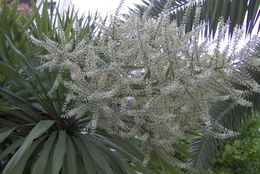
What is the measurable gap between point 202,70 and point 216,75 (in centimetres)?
6

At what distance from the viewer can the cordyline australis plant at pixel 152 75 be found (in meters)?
1.61

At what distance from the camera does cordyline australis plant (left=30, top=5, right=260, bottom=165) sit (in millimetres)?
1613

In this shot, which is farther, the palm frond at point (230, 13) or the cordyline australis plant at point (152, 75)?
the palm frond at point (230, 13)

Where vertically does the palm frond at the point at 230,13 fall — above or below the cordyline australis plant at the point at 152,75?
above

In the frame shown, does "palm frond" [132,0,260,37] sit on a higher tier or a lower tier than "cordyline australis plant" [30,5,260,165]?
higher

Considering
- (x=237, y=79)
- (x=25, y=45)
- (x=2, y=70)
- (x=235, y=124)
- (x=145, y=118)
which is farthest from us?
(x=235, y=124)

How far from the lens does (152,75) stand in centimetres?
172

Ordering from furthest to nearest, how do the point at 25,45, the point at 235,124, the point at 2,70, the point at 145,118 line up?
the point at 235,124
the point at 25,45
the point at 2,70
the point at 145,118

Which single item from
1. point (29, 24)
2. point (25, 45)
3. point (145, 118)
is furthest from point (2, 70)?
point (145, 118)

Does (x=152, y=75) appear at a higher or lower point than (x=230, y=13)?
lower

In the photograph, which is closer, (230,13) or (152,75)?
(152,75)

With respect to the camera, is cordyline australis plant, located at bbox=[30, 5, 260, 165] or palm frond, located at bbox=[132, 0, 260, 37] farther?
palm frond, located at bbox=[132, 0, 260, 37]

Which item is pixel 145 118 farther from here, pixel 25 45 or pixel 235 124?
pixel 235 124

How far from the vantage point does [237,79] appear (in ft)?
5.32
